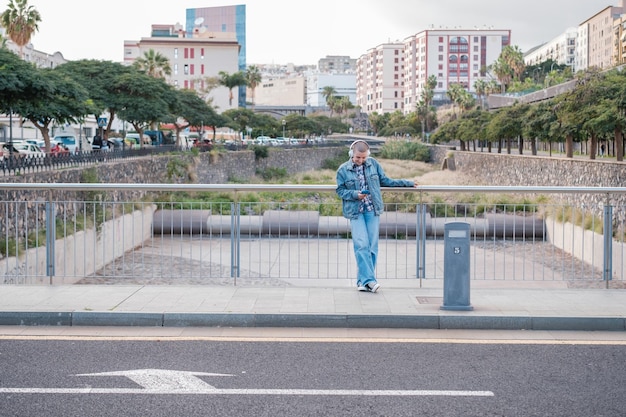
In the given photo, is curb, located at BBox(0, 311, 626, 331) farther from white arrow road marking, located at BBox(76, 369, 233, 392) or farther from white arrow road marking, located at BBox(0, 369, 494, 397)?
white arrow road marking, located at BBox(0, 369, 494, 397)

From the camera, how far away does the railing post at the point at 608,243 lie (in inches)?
385

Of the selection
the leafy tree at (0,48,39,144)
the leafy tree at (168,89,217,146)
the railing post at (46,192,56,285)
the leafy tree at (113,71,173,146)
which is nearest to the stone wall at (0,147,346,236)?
the railing post at (46,192,56,285)

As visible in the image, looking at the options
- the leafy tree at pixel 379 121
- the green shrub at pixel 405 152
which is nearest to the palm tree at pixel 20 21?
the green shrub at pixel 405 152

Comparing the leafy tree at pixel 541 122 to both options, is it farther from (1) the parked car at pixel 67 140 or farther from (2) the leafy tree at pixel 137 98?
(1) the parked car at pixel 67 140

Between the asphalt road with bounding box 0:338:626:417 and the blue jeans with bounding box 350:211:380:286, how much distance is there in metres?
2.03

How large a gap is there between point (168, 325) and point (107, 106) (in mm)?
41987

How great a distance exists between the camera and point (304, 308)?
8578 millimetres

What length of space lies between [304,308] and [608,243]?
385 centimetres

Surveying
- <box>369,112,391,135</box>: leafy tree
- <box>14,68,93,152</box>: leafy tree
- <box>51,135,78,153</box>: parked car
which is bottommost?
<box>51,135,78,153</box>: parked car

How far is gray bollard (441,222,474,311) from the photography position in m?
8.53

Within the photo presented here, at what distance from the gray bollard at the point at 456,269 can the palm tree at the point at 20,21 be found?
209 ft

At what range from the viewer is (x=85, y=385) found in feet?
19.9

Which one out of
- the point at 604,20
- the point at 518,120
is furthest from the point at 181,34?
the point at 518,120

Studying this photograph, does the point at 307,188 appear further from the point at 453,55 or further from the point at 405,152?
the point at 453,55
